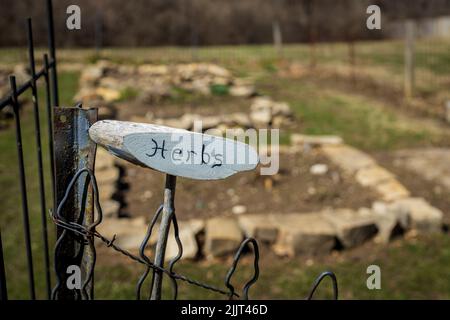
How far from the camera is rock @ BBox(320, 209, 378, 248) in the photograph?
4.23 m

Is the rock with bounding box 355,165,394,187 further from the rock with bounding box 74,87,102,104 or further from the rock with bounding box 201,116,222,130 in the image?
the rock with bounding box 74,87,102,104

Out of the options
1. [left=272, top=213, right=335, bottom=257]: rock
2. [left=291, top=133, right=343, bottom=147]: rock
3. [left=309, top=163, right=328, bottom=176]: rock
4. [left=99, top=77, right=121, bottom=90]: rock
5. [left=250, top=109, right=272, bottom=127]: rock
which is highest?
[left=99, top=77, right=121, bottom=90]: rock

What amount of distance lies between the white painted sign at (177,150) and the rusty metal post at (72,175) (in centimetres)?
16

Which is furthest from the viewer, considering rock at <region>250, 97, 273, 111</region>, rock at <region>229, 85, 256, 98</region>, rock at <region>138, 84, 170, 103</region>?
rock at <region>229, 85, 256, 98</region>

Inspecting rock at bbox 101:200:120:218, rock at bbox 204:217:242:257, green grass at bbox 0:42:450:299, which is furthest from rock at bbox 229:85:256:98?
rock at bbox 204:217:242:257

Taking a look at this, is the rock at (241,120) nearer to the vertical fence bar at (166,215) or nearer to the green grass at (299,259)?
the green grass at (299,259)

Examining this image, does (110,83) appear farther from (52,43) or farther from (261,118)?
(52,43)

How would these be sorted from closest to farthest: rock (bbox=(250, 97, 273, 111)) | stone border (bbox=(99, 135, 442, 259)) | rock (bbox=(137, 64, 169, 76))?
stone border (bbox=(99, 135, 442, 259)), rock (bbox=(250, 97, 273, 111)), rock (bbox=(137, 64, 169, 76))

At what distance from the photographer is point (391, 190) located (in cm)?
518

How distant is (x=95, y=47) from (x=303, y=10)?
9.90m

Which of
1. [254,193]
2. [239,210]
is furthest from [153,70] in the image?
[239,210]

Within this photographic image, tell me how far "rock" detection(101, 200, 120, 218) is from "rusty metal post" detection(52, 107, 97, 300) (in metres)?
2.90

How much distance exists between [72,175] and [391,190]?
163 inches
